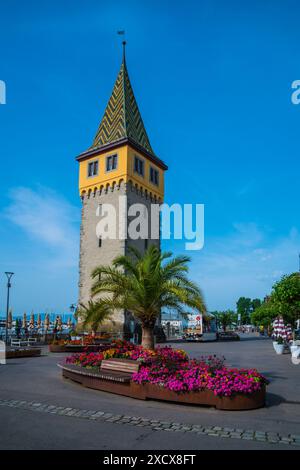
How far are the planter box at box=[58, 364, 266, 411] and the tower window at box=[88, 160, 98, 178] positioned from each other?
107ft

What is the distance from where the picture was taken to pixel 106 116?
44.7 meters

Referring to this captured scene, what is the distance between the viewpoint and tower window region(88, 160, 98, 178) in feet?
137

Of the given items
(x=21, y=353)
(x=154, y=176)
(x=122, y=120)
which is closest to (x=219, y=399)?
(x=21, y=353)

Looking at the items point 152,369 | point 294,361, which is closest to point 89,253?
point 294,361

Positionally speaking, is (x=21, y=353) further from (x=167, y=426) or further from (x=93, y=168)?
(x=93, y=168)

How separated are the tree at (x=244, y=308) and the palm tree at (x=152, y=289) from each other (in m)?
141

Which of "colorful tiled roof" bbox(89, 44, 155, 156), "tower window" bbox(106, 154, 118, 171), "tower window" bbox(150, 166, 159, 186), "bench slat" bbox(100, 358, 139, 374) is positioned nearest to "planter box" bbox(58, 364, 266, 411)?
"bench slat" bbox(100, 358, 139, 374)

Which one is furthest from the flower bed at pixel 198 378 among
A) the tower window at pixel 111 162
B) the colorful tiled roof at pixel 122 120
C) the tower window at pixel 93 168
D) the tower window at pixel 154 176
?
the tower window at pixel 154 176

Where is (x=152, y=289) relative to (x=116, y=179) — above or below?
below

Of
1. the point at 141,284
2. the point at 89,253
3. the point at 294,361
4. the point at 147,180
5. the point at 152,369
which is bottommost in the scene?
the point at 294,361

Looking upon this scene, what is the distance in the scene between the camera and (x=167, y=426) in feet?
23.4

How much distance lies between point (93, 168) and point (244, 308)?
417 feet
